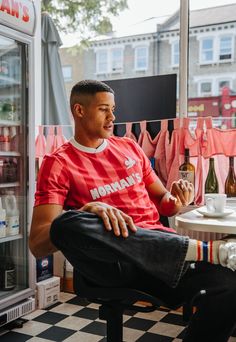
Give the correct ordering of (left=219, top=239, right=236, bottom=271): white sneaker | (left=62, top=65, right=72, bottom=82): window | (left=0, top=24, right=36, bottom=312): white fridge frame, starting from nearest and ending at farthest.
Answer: (left=219, top=239, right=236, bottom=271): white sneaker
(left=0, top=24, right=36, bottom=312): white fridge frame
(left=62, top=65, right=72, bottom=82): window

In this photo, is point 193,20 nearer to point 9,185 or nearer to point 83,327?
point 9,185

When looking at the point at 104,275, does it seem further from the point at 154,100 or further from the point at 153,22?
the point at 153,22

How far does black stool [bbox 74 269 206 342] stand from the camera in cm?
135

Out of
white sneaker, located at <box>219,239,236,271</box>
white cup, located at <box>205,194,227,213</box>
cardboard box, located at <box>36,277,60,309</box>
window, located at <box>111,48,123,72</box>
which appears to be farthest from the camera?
window, located at <box>111,48,123,72</box>

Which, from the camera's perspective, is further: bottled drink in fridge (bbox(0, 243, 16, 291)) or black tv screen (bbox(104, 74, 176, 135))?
black tv screen (bbox(104, 74, 176, 135))

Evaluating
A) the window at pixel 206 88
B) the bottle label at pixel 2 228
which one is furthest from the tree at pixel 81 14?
the bottle label at pixel 2 228

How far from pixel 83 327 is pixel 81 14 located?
2.58 metres

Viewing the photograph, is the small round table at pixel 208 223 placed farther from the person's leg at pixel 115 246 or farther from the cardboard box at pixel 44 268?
the cardboard box at pixel 44 268

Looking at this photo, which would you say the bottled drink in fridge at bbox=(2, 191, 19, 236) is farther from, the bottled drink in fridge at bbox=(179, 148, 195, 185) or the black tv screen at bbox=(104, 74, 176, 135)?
the bottled drink in fridge at bbox=(179, 148, 195, 185)

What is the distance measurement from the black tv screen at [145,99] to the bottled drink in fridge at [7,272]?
1206mm

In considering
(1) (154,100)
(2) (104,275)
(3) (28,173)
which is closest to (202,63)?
(1) (154,100)

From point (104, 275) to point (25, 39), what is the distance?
6.14 feet

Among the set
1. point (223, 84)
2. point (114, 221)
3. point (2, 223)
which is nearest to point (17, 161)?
point (2, 223)

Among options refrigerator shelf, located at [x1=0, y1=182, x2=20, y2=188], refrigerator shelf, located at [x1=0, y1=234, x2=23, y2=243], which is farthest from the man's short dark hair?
refrigerator shelf, located at [x1=0, y1=234, x2=23, y2=243]
